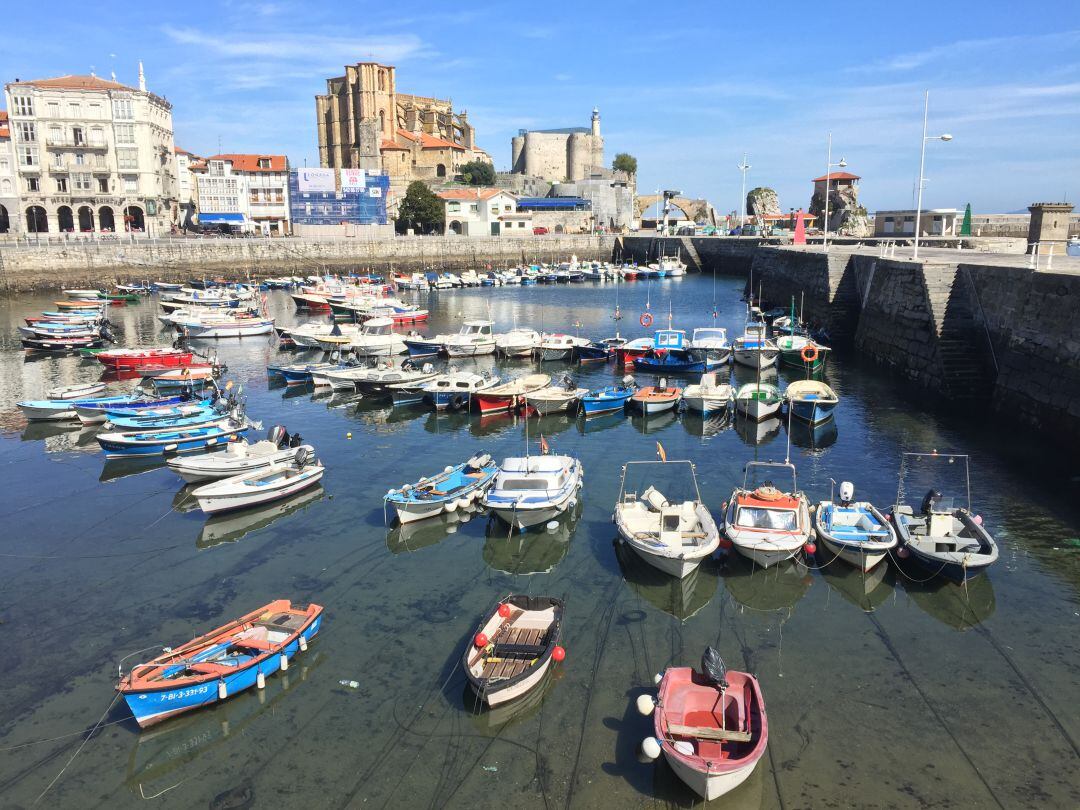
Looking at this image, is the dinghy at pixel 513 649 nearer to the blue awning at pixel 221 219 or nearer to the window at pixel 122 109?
the window at pixel 122 109

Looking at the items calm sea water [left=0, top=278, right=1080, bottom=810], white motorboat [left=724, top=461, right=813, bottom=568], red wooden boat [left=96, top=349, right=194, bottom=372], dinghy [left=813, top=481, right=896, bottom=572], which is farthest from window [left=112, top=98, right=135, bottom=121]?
dinghy [left=813, top=481, right=896, bottom=572]

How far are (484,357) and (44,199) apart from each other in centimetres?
6383

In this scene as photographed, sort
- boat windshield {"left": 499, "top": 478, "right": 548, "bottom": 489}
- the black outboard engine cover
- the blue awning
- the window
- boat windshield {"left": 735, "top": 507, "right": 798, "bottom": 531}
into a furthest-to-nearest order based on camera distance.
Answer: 1. the blue awning
2. the window
3. boat windshield {"left": 499, "top": 478, "right": 548, "bottom": 489}
4. boat windshield {"left": 735, "top": 507, "right": 798, "bottom": 531}
5. the black outboard engine cover

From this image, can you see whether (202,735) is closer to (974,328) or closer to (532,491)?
(532,491)

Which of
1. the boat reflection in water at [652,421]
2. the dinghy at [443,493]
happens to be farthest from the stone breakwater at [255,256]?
the dinghy at [443,493]

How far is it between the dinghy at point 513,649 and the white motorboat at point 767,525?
4439 mm

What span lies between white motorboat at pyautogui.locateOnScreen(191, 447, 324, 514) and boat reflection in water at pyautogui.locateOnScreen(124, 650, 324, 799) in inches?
312

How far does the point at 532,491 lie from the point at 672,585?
4145mm

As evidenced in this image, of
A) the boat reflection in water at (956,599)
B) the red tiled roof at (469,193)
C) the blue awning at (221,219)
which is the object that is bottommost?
the boat reflection in water at (956,599)

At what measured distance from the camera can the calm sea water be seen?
35.6 feet

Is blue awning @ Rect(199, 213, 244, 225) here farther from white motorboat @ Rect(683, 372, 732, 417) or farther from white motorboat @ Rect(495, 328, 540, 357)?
white motorboat @ Rect(683, 372, 732, 417)

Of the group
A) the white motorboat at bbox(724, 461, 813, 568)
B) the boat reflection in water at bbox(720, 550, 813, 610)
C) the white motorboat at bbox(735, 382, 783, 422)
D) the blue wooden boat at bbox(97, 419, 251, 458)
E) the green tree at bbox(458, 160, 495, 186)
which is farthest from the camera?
the green tree at bbox(458, 160, 495, 186)

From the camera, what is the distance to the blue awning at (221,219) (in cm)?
9588

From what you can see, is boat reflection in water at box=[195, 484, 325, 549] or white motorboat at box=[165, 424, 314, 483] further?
white motorboat at box=[165, 424, 314, 483]
